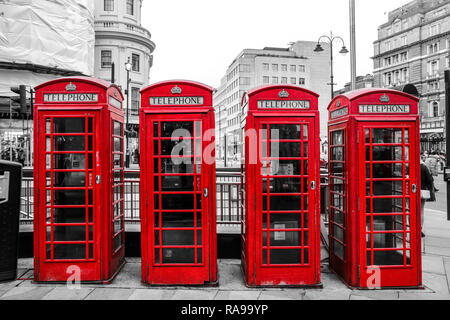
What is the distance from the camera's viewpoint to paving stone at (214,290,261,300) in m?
4.72

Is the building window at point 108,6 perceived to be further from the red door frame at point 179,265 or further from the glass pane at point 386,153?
the glass pane at point 386,153

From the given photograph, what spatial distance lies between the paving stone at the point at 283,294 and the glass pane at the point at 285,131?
214 centimetres

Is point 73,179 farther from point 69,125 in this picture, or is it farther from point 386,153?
point 386,153

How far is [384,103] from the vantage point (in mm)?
5023

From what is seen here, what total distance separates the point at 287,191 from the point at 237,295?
159 centimetres

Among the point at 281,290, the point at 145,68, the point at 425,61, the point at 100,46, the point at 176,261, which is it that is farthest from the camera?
the point at 425,61

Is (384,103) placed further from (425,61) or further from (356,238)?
(425,61)

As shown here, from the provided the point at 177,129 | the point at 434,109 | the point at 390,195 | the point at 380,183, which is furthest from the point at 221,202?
the point at 434,109

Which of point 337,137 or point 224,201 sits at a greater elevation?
point 337,137

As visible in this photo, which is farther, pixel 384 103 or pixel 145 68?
pixel 145 68

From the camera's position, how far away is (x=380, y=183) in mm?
5160

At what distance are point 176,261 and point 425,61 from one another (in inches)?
2755
